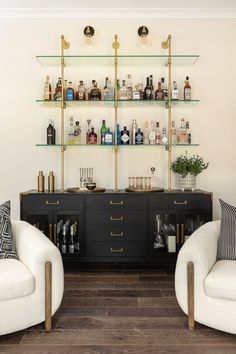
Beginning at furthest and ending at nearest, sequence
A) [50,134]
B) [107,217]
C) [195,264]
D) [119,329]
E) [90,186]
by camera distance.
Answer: [50,134] < [90,186] < [107,217] < [119,329] < [195,264]

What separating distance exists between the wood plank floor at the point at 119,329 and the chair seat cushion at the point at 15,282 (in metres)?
0.31

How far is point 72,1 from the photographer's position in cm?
367

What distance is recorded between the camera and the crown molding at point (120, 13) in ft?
12.7

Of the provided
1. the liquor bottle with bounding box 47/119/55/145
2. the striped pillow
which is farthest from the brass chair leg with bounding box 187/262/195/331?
the liquor bottle with bounding box 47/119/55/145

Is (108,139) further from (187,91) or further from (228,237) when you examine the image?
(228,237)

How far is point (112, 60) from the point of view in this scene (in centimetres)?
388

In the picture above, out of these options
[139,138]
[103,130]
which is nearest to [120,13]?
[103,130]

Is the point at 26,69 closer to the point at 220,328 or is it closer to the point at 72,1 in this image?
the point at 72,1

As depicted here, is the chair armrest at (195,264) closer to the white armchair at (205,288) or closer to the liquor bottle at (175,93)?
the white armchair at (205,288)

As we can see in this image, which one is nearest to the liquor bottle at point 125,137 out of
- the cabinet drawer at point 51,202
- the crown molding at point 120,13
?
the cabinet drawer at point 51,202

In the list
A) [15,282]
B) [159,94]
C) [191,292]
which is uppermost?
[159,94]

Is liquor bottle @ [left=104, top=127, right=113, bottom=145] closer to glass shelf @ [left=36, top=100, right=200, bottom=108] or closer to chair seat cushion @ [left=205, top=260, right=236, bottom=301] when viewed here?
glass shelf @ [left=36, top=100, right=200, bottom=108]

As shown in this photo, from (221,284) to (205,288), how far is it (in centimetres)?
11

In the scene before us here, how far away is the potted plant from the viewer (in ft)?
12.1
